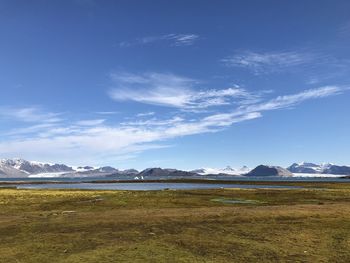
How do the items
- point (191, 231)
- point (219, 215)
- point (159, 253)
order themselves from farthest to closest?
1. point (219, 215)
2. point (191, 231)
3. point (159, 253)

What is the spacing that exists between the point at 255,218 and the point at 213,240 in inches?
440

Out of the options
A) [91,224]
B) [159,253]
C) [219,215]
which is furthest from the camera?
[219,215]

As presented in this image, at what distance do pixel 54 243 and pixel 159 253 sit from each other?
7.71 m

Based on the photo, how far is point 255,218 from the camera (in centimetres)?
3584

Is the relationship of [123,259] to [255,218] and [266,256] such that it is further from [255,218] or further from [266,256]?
[255,218]

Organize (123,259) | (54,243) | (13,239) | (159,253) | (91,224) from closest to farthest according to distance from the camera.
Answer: (123,259) → (159,253) → (54,243) → (13,239) → (91,224)

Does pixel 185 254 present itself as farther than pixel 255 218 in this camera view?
No

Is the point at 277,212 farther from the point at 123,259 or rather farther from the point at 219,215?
the point at 123,259

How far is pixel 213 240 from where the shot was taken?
2581 centimetres

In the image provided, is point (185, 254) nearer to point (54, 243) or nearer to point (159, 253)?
point (159, 253)

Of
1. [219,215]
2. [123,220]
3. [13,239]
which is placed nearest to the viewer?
[13,239]

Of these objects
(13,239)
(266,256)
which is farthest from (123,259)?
(13,239)

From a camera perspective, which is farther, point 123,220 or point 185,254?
point 123,220

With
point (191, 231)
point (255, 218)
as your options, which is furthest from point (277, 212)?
point (191, 231)
